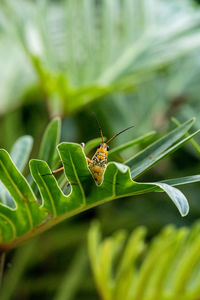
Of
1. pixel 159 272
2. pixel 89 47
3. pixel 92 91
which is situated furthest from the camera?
pixel 89 47

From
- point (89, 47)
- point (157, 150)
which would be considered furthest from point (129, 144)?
point (89, 47)

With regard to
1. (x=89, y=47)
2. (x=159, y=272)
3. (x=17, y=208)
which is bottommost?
(x=159, y=272)

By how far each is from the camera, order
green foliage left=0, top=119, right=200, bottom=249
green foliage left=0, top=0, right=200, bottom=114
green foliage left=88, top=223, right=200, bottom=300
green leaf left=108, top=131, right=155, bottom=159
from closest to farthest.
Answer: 1. green foliage left=0, top=119, right=200, bottom=249
2. green leaf left=108, top=131, right=155, bottom=159
3. green foliage left=88, top=223, right=200, bottom=300
4. green foliage left=0, top=0, right=200, bottom=114

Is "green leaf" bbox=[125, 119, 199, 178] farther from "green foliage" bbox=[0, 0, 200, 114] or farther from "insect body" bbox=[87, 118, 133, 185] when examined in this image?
"green foliage" bbox=[0, 0, 200, 114]

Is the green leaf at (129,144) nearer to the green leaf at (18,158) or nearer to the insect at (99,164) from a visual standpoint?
the insect at (99,164)

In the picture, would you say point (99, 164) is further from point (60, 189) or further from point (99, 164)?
point (60, 189)

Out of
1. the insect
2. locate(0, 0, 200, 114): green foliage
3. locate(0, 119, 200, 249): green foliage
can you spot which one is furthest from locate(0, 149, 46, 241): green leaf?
locate(0, 0, 200, 114): green foliage
